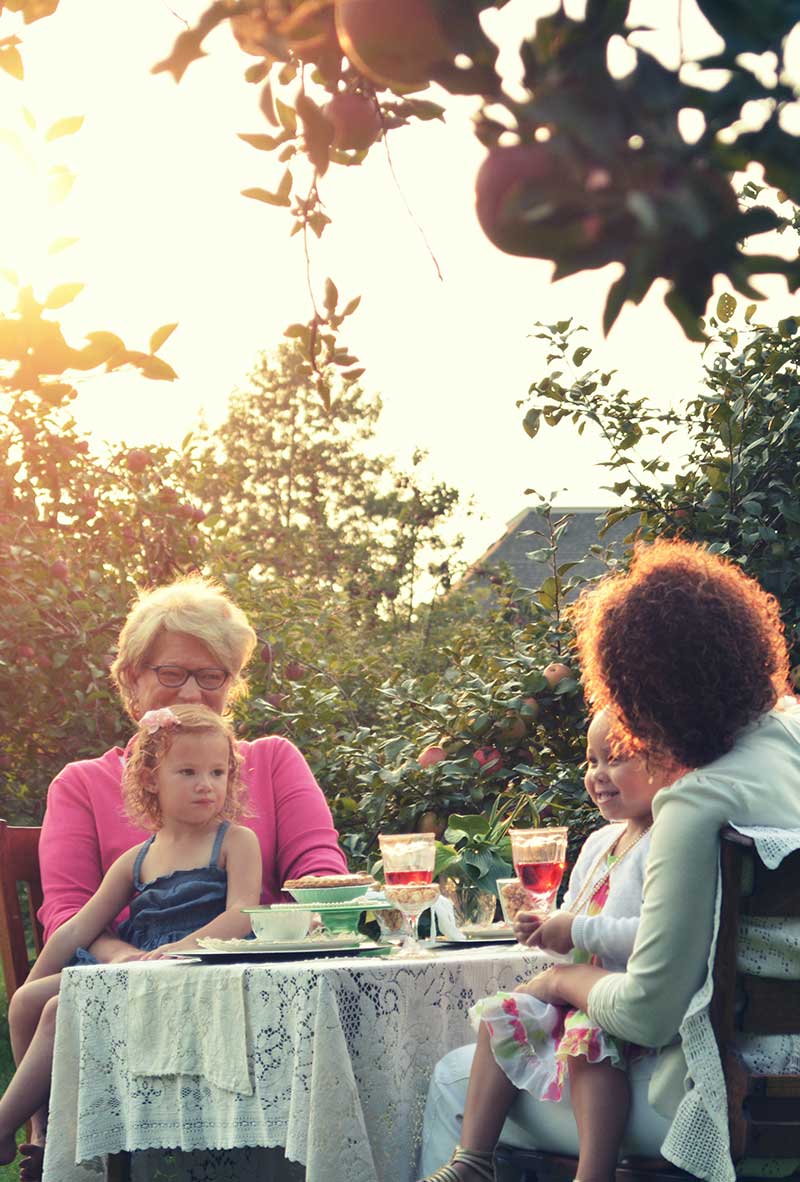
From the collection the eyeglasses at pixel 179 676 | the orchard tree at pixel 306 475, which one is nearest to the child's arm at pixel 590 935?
the eyeglasses at pixel 179 676

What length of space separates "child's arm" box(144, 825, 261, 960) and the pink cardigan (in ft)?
1.01

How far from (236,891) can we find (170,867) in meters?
0.18

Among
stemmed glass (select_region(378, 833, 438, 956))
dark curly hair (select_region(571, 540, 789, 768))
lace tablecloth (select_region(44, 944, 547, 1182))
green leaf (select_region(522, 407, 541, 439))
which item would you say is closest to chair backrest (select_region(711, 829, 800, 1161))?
dark curly hair (select_region(571, 540, 789, 768))

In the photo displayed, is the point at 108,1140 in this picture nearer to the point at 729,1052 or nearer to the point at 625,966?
the point at 625,966

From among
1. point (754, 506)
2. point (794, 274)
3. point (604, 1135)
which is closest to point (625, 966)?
point (604, 1135)

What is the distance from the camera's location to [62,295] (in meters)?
1.15

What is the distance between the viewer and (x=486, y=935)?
118 inches

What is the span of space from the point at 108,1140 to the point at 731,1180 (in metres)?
1.15

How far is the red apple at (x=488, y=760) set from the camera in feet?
15.8

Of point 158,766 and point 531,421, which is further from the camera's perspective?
point 531,421

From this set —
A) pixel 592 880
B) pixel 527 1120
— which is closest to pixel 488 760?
pixel 592 880

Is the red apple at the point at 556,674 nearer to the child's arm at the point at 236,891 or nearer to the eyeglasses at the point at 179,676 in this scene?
the eyeglasses at the point at 179,676

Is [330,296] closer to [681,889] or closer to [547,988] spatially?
[681,889]

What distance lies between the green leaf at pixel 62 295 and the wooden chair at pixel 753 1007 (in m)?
1.27
